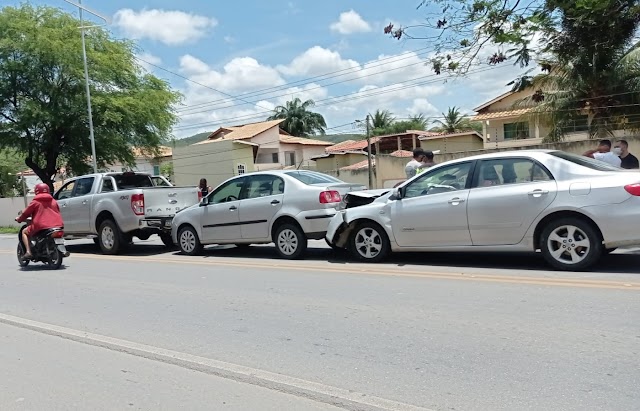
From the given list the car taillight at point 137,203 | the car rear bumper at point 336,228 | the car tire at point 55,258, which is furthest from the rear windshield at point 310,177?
the car tire at point 55,258

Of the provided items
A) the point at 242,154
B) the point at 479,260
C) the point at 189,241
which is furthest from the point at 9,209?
the point at 479,260

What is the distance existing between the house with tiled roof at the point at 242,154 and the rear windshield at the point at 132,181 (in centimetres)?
3385

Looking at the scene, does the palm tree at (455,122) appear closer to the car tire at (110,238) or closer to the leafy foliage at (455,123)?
the leafy foliage at (455,123)

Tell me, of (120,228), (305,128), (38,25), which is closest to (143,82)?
(38,25)

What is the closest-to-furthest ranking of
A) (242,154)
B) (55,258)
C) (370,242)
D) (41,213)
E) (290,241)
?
(370,242) < (290,241) < (41,213) < (55,258) < (242,154)

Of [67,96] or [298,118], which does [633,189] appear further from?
[298,118]

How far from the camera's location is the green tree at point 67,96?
25.0 m

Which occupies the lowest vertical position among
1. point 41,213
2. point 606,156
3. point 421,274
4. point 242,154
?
point 421,274

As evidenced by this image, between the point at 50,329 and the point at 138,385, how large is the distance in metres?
2.41

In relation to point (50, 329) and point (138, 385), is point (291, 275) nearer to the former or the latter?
point (50, 329)

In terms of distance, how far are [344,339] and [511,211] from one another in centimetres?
343

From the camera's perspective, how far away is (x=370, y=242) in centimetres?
908

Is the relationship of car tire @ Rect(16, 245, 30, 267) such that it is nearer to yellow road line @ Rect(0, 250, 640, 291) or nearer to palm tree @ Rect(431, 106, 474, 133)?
yellow road line @ Rect(0, 250, 640, 291)

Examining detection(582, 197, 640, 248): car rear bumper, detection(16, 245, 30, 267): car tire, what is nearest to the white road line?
detection(582, 197, 640, 248): car rear bumper
